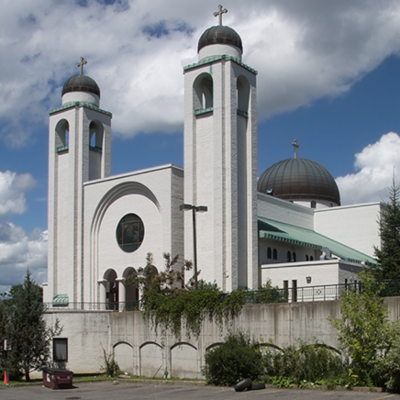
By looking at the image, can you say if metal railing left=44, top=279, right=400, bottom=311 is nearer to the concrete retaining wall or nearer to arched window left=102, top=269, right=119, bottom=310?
the concrete retaining wall

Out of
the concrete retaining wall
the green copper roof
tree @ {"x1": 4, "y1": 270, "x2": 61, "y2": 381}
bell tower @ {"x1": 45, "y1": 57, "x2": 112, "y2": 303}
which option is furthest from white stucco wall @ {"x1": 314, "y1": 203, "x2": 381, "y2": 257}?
tree @ {"x1": 4, "y1": 270, "x2": 61, "y2": 381}

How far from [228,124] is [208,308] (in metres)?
13.8

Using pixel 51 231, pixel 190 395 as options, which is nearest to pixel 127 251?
pixel 51 231

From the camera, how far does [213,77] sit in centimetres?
3803

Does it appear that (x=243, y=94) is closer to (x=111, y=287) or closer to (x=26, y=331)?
(x=111, y=287)

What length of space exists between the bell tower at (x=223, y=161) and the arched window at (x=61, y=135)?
13.3 m

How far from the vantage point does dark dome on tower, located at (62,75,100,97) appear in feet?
156

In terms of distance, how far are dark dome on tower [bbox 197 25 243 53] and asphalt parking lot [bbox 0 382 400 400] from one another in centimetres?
2309

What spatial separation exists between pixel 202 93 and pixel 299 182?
749 inches

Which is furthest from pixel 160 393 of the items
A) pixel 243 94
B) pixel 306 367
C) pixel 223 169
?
pixel 243 94

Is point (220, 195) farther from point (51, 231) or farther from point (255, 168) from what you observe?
point (51, 231)

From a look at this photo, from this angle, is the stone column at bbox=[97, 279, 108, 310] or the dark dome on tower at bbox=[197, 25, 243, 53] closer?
the dark dome on tower at bbox=[197, 25, 243, 53]

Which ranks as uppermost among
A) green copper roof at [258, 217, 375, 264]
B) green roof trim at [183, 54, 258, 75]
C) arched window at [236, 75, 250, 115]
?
green roof trim at [183, 54, 258, 75]

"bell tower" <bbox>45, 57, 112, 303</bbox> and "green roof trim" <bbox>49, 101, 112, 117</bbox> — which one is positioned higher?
"green roof trim" <bbox>49, 101, 112, 117</bbox>
